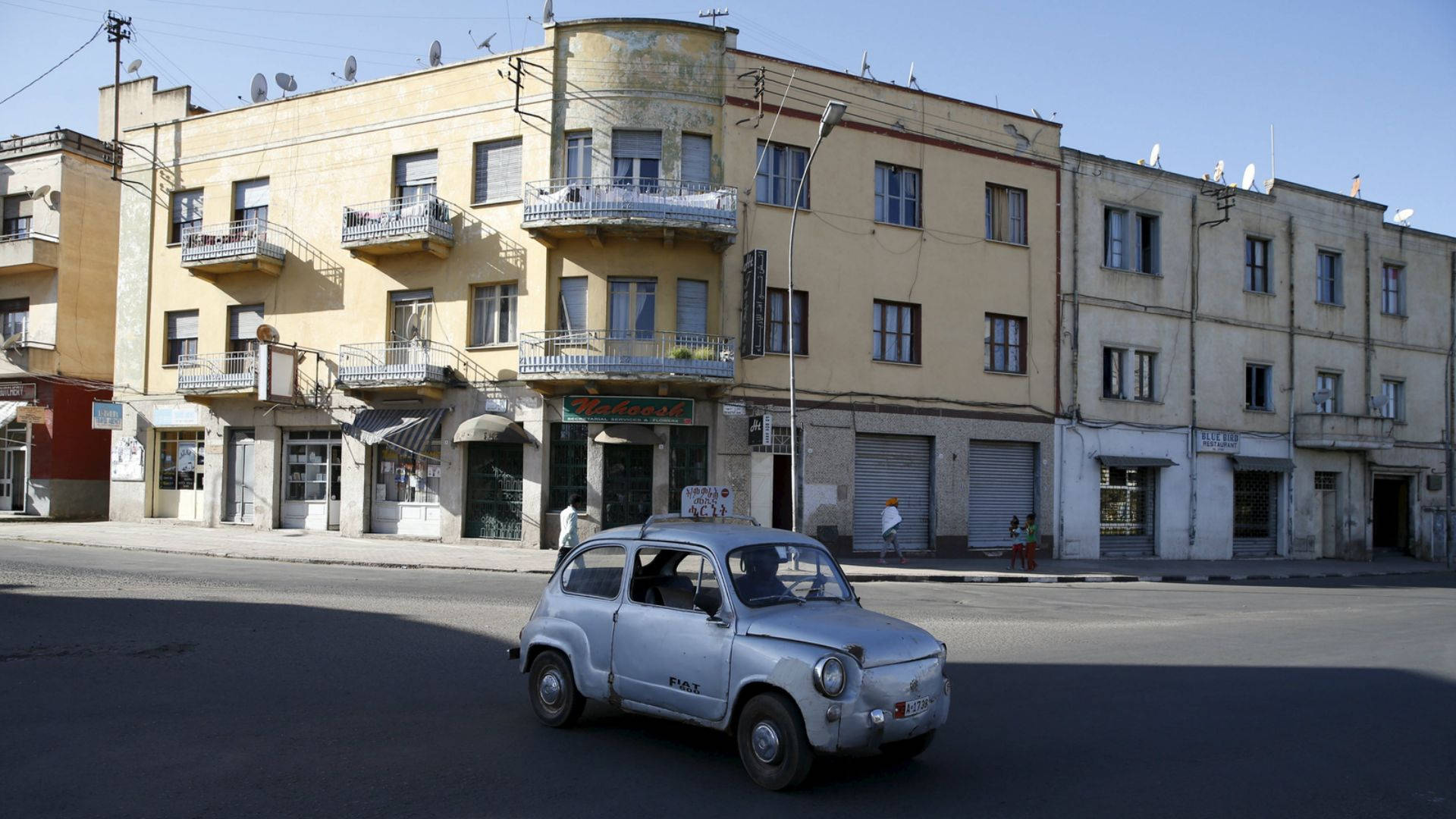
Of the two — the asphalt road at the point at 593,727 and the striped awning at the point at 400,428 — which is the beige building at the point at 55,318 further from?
the asphalt road at the point at 593,727

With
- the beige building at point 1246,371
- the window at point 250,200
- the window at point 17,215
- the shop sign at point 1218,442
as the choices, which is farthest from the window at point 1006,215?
the window at point 17,215

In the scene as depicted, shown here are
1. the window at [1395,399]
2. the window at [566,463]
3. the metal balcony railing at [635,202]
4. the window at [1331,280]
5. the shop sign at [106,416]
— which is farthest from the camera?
the window at [1395,399]

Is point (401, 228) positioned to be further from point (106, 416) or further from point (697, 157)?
point (106, 416)

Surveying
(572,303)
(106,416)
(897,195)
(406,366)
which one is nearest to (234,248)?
(406,366)

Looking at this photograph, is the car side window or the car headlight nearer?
the car headlight

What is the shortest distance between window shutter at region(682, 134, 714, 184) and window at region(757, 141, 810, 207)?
4.28 ft

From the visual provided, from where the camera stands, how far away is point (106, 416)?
97.6 feet

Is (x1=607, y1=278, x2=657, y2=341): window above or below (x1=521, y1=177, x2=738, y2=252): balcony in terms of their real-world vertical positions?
below

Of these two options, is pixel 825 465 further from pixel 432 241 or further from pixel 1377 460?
pixel 1377 460

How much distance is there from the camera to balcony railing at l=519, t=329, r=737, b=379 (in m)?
22.8

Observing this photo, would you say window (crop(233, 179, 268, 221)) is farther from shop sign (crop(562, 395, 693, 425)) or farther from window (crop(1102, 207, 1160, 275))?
window (crop(1102, 207, 1160, 275))

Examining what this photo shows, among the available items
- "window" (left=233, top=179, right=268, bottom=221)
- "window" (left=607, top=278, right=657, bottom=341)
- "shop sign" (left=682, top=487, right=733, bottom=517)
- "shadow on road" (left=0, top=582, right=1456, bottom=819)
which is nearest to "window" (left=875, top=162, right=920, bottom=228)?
"window" (left=607, top=278, right=657, bottom=341)

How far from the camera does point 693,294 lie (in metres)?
24.5

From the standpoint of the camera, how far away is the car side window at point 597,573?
7.33 m
